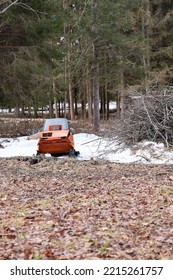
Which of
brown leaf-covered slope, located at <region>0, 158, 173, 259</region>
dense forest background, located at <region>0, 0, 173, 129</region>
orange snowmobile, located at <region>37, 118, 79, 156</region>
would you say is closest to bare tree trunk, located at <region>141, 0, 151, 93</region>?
dense forest background, located at <region>0, 0, 173, 129</region>

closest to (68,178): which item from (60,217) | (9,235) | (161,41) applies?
(60,217)

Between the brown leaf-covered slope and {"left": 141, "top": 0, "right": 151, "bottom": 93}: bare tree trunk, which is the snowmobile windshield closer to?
the brown leaf-covered slope

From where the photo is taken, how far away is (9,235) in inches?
225

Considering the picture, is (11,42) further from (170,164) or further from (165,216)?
(165,216)

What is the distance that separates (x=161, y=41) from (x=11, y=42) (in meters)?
13.6

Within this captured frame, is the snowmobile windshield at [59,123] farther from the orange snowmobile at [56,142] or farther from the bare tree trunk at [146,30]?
the bare tree trunk at [146,30]

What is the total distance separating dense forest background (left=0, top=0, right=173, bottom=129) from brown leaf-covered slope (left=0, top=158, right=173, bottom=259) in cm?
733

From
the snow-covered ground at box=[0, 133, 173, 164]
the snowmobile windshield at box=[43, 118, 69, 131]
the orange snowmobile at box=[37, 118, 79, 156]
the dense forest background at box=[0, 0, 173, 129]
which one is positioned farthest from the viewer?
the dense forest background at box=[0, 0, 173, 129]

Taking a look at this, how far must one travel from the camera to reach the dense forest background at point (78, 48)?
18875 mm

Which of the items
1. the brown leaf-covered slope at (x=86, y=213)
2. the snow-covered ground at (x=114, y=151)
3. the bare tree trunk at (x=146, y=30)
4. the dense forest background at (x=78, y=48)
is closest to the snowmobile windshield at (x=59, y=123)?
the snow-covered ground at (x=114, y=151)

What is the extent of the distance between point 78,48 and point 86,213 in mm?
18003

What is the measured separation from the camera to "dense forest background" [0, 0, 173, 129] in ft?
61.9

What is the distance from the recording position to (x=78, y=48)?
23.5m

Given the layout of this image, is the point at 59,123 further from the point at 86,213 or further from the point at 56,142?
the point at 86,213
